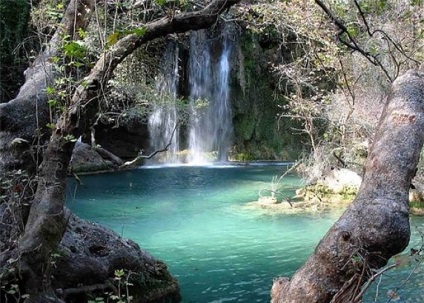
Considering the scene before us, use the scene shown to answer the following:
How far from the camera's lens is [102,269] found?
5121 mm

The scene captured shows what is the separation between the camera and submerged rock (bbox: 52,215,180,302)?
15.6 feet

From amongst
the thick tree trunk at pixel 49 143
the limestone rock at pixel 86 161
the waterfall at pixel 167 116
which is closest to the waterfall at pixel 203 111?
the waterfall at pixel 167 116

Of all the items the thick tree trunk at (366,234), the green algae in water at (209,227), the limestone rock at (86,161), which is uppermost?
the thick tree trunk at (366,234)

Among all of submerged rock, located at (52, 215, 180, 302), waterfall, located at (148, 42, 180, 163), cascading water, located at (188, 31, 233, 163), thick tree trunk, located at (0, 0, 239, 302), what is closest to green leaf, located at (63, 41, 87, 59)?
thick tree trunk, located at (0, 0, 239, 302)

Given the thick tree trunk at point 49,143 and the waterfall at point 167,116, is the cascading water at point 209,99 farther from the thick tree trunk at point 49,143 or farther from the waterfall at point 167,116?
the thick tree trunk at point 49,143

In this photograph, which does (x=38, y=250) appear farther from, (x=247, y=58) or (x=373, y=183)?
(x=247, y=58)

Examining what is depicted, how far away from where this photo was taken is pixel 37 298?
Result: 3615 millimetres

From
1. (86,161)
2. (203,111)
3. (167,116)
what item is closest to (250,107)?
(203,111)

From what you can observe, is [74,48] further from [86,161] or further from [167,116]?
[167,116]

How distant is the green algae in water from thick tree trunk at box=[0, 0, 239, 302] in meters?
0.86

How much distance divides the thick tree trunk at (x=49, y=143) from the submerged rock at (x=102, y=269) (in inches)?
31.6

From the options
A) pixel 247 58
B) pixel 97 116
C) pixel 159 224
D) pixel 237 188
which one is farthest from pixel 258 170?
pixel 97 116

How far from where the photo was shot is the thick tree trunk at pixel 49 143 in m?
3.51

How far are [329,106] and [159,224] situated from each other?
19.1 ft
